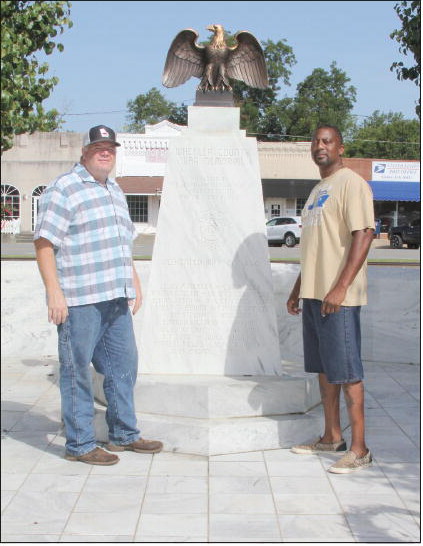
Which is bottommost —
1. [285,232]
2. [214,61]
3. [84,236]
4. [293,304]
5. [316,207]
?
[293,304]

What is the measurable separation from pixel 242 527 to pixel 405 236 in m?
30.3

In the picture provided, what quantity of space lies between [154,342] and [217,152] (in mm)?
1554

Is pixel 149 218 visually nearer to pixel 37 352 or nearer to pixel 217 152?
pixel 37 352

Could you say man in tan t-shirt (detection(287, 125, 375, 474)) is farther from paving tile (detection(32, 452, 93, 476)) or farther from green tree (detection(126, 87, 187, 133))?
green tree (detection(126, 87, 187, 133))

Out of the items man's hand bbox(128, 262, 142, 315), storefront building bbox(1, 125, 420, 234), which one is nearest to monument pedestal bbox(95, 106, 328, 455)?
man's hand bbox(128, 262, 142, 315)

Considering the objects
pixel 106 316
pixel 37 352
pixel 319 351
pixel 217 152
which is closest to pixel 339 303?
pixel 319 351

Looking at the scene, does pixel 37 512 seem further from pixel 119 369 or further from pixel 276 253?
pixel 276 253

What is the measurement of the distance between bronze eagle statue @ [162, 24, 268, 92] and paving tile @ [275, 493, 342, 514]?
10.9 ft

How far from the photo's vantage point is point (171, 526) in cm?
383

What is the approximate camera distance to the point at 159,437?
17.0ft

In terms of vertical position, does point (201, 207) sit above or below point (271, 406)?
above

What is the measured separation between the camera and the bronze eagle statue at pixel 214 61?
6.07m

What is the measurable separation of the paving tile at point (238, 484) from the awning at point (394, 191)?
36619mm

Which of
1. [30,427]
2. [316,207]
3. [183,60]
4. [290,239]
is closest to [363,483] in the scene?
[316,207]
